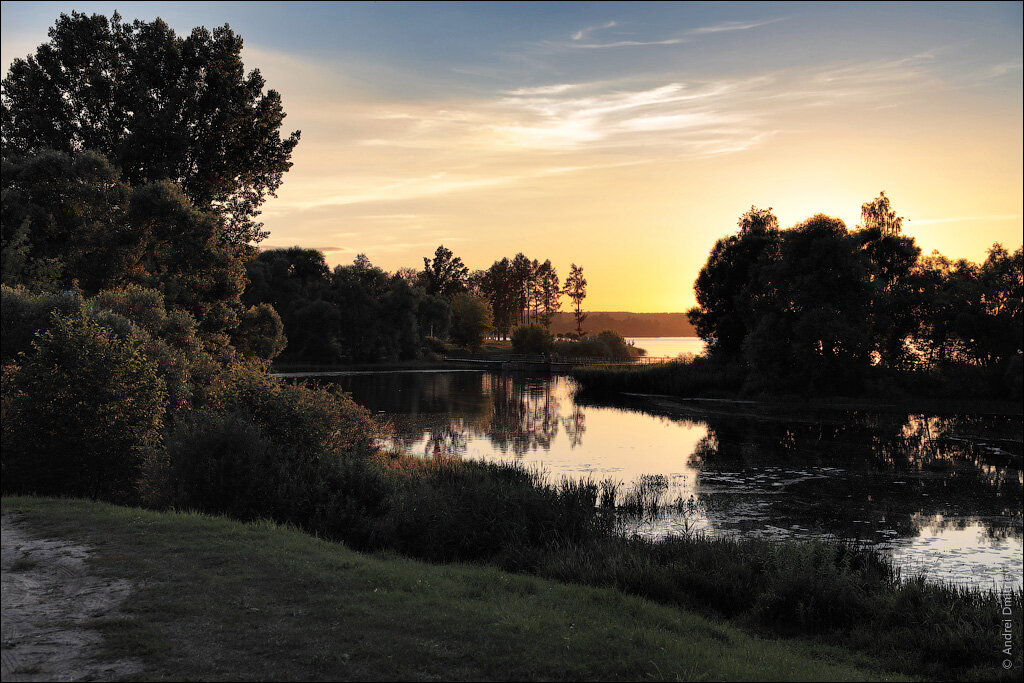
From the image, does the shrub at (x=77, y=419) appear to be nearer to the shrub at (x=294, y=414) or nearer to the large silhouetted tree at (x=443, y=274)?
the shrub at (x=294, y=414)

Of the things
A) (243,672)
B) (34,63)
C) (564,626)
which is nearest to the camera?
(243,672)

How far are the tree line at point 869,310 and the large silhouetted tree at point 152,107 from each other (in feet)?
132

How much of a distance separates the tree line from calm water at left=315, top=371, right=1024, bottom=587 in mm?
5042

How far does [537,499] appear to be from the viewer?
58.6ft

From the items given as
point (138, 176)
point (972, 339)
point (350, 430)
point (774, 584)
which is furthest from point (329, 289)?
point (774, 584)

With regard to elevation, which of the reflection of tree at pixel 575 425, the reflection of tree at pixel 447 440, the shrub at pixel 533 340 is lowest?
the reflection of tree at pixel 575 425

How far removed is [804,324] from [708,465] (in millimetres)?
27565

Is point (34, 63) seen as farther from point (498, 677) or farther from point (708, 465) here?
point (498, 677)

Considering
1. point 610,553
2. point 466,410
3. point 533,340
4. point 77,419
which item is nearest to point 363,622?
point 610,553

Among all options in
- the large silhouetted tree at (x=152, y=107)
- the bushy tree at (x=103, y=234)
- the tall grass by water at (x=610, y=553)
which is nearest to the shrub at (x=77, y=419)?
the tall grass by water at (x=610, y=553)

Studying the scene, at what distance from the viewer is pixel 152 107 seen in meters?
38.9

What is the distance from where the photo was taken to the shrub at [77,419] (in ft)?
52.3

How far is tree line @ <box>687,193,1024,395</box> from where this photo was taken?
52156mm

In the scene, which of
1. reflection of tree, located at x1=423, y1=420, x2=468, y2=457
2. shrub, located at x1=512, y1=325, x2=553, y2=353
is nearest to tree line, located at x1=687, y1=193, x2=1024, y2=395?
reflection of tree, located at x1=423, y1=420, x2=468, y2=457
